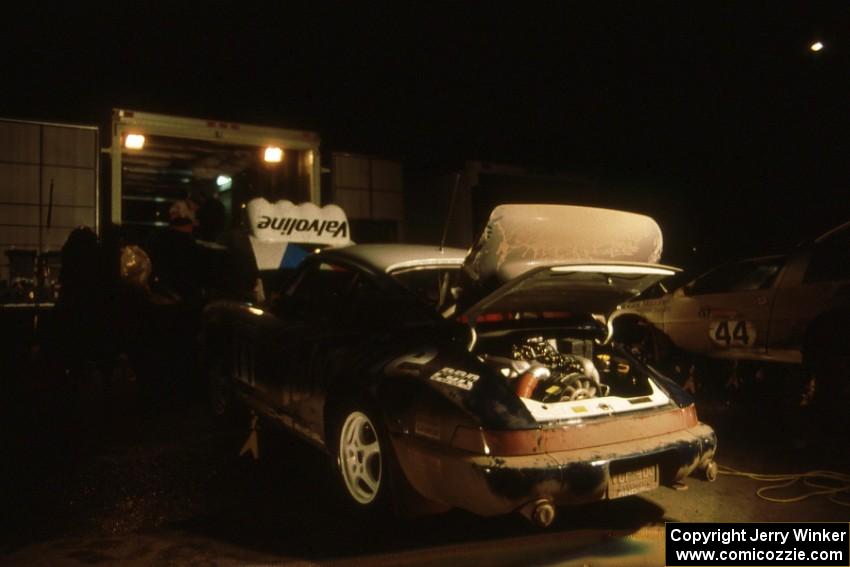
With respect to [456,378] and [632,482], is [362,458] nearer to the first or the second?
[456,378]

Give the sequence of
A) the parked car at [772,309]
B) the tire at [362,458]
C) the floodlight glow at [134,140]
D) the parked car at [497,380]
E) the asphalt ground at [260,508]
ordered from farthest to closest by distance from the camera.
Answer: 1. the floodlight glow at [134,140]
2. the parked car at [772,309]
3. the tire at [362,458]
4. the asphalt ground at [260,508]
5. the parked car at [497,380]

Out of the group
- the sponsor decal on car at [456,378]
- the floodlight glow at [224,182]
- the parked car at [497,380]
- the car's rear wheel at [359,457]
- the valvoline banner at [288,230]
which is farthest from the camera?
the floodlight glow at [224,182]

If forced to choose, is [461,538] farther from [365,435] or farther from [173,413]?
[173,413]

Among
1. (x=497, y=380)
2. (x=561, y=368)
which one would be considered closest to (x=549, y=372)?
(x=561, y=368)

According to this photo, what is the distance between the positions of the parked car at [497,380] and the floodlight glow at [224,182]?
884 cm

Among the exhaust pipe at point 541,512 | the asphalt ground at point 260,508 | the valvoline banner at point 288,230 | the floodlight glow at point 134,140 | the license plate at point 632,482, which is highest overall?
the floodlight glow at point 134,140

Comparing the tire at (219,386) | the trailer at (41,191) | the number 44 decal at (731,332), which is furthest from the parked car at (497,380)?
the trailer at (41,191)

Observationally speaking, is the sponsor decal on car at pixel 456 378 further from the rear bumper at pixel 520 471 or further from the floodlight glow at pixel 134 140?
the floodlight glow at pixel 134 140

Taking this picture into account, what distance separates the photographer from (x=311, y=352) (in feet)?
13.2

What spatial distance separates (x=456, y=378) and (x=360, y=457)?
2.77 ft

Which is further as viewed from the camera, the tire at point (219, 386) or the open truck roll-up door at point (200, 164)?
the open truck roll-up door at point (200, 164)

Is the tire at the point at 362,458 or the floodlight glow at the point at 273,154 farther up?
the floodlight glow at the point at 273,154

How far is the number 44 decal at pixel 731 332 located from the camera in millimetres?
7000

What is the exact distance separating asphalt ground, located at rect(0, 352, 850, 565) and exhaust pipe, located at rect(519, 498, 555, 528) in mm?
397
